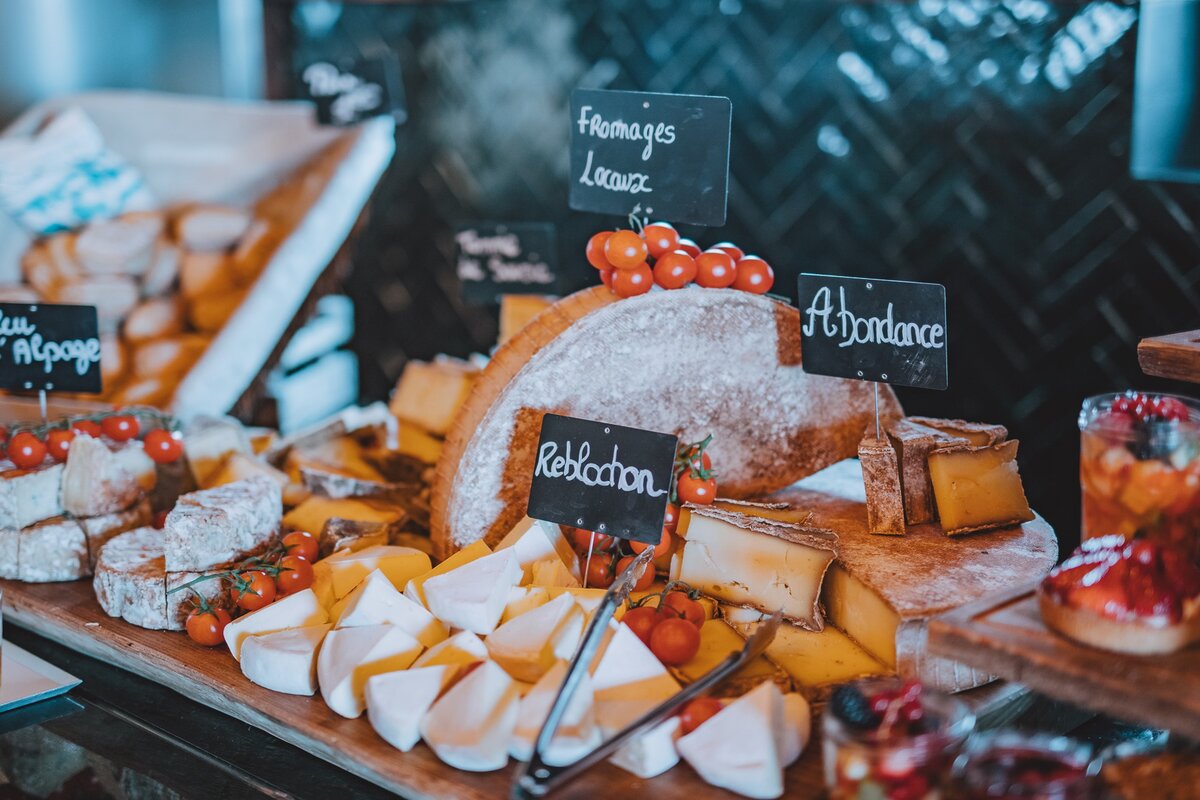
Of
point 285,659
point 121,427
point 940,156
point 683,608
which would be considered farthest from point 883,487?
point 940,156

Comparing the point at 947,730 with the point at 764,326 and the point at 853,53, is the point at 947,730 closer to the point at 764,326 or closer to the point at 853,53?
the point at 764,326

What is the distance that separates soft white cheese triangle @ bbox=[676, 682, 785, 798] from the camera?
1437mm

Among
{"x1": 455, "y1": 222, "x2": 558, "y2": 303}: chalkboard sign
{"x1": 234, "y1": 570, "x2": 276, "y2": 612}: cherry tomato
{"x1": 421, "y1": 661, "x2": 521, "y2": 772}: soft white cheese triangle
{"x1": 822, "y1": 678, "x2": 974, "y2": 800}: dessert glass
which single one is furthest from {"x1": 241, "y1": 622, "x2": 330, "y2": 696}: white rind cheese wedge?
{"x1": 455, "y1": 222, "x2": 558, "y2": 303}: chalkboard sign

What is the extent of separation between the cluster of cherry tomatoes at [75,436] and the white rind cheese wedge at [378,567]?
61 cm

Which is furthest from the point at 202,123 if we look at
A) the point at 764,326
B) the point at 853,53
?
the point at 764,326

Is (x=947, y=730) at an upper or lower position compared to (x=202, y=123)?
lower

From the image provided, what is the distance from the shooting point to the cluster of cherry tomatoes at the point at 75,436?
7.39ft

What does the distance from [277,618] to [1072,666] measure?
4.06 feet

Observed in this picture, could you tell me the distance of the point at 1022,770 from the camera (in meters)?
1.23

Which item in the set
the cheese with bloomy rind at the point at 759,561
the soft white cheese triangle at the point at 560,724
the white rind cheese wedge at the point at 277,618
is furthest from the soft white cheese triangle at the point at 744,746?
the white rind cheese wedge at the point at 277,618

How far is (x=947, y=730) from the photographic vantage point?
124 centimetres

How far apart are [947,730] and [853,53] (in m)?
2.71

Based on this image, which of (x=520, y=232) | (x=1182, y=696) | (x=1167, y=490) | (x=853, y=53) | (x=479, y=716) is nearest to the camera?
(x=1182, y=696)

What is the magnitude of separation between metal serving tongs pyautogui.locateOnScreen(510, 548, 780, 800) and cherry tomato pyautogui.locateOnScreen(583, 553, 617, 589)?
292 millimetres
